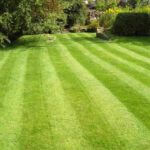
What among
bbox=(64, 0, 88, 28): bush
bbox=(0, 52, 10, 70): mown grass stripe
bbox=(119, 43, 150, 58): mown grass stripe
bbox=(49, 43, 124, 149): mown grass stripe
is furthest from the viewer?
bbox=(64, 0, 88, 28): bush

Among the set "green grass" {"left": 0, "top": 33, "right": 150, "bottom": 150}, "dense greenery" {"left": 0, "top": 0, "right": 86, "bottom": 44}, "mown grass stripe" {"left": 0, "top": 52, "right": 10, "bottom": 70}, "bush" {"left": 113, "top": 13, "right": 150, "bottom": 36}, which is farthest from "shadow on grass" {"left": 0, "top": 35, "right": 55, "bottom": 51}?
"bush" {"left": 113, "top": 13, "right": 150, "bottom": 36}

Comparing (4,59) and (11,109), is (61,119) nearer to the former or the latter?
(11,109)

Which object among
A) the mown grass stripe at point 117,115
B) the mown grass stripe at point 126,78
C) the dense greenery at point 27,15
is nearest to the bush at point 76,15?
the dense greenery at point 27,15

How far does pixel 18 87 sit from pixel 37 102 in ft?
5.65

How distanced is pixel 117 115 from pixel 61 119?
1.21 meters

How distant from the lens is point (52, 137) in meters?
6.65

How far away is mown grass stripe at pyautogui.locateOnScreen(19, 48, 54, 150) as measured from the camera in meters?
6.45

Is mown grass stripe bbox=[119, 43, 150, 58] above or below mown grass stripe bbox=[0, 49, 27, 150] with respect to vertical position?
below

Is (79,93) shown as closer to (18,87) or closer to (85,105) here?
(85,105)

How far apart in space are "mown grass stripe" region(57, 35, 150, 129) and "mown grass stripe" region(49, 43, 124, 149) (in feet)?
2.49

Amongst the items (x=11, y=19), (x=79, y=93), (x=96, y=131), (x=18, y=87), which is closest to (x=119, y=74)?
(x=79, y=93)

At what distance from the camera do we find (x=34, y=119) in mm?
7609

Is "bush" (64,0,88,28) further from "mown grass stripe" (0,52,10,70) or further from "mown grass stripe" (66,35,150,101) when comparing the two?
"mown grass stripe" (66,35,150,101)

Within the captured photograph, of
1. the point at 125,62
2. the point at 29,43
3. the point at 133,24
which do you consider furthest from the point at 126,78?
the point at 133,24
